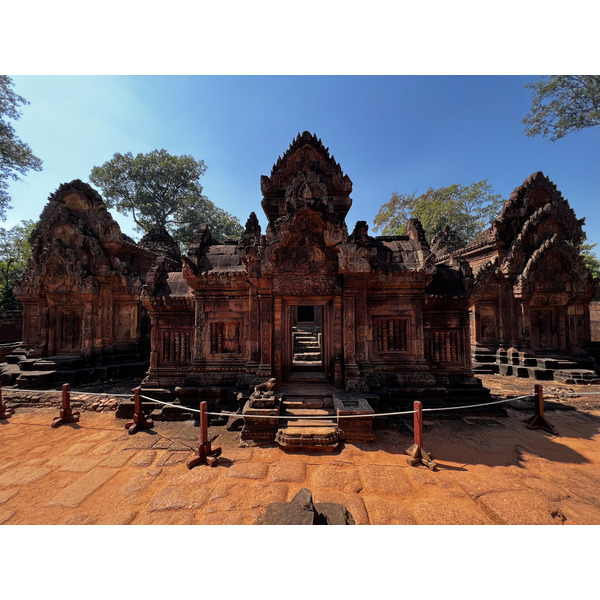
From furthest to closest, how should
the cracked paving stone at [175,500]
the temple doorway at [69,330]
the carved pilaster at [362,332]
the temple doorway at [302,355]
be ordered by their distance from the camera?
the temple doorway at [69,330]
the temple doorway at [302,355]
the carved pilaster at [362,332]
the cracked paving stone at [175,500]

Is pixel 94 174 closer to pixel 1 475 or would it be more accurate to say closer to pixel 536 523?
pixel 1 475

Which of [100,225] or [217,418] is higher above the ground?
[100,225]

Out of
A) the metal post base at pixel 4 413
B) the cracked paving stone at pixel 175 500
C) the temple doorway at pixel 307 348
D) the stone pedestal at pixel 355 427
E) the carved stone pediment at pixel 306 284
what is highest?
the carved stone pediment at pixel 306 284

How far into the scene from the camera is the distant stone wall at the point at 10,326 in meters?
16.4

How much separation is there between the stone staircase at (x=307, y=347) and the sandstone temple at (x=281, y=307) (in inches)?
5.8

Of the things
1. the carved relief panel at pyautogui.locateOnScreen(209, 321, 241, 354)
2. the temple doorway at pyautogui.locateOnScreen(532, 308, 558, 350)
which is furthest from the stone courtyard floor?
the temple doorway at pyautogui.locateOnScreen(532, 308, 558, 350)

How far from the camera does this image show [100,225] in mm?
11141

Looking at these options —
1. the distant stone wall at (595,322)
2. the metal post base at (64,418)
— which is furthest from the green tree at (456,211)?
the metal post base at (64,418)

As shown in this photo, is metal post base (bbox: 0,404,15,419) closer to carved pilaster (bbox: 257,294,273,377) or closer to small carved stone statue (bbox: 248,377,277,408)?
small carved stone statue (bbox: 248,377,277,408)

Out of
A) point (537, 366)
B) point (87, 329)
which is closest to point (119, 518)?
point (87, 329)

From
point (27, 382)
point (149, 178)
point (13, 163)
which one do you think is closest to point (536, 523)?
point (27, 382)

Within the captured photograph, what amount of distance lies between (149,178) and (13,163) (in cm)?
1016

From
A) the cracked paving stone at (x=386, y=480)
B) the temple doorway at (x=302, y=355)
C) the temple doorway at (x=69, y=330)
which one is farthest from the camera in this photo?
the temple doorway at (x=69, y=330)

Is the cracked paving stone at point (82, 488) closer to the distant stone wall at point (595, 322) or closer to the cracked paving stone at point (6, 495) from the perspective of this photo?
the cracked paving stone at point (6, 495)
